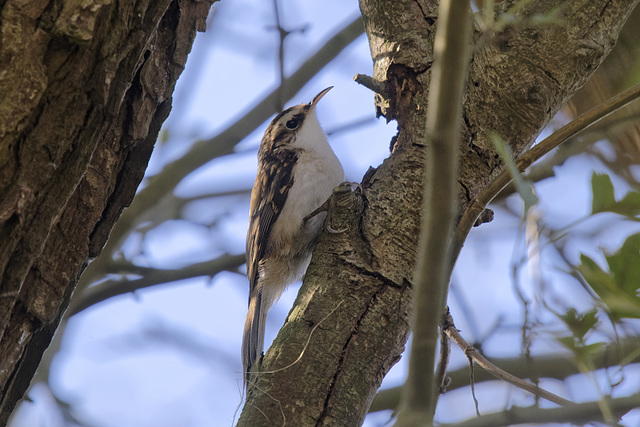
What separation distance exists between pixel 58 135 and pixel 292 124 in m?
2.98

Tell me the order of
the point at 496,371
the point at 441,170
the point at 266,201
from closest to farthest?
1. the point at 441,170
2. the point at 496,371
3. the point at 266,201

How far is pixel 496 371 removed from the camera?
174 cm

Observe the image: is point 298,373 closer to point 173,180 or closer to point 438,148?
point 438,148

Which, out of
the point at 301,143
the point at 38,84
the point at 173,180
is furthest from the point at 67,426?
the point at 38,84

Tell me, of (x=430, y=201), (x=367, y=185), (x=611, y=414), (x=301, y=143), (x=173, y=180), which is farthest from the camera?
(x=301, y=143)

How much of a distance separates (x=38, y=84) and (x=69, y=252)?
1.48 feet

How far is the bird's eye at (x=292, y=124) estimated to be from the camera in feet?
14.4

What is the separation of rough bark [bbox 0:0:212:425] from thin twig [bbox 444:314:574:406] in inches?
43.3

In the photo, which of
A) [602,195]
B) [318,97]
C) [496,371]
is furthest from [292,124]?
[602,195]

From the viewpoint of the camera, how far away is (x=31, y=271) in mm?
1588

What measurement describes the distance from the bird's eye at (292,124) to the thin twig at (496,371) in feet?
8.04

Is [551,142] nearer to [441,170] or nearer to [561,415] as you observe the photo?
[441,170]

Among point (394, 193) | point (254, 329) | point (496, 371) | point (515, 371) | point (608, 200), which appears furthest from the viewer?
point (254, 329)

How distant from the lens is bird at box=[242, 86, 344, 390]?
139 inches
